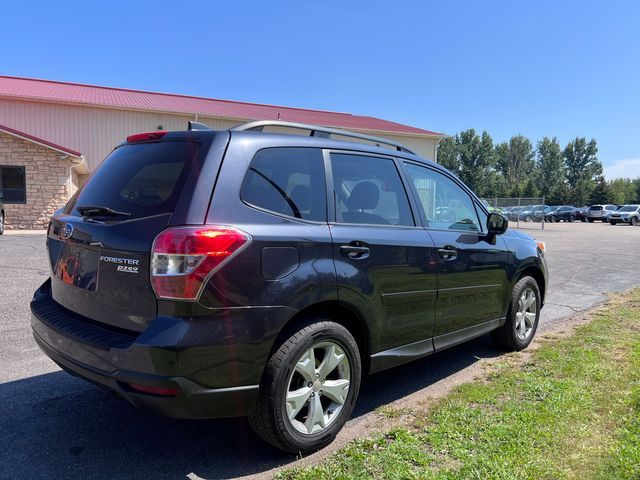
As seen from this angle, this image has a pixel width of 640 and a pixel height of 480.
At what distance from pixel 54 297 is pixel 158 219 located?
3.96 ft

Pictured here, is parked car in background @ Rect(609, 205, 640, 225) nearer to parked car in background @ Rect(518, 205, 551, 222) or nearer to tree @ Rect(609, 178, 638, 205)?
parked car in background @ Rect(518, 205, 551, 222)

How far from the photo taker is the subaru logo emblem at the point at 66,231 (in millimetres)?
2902

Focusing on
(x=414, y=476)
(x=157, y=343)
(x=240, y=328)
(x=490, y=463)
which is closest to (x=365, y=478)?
(x=414, y=476)

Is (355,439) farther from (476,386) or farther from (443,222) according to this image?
(443,222)

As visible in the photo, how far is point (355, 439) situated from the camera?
3004 mm

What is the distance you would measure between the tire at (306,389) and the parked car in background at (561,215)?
167 feet

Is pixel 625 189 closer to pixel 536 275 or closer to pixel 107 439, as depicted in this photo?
pixel 536 275

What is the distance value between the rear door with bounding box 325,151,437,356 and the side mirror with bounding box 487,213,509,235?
3.44 ft

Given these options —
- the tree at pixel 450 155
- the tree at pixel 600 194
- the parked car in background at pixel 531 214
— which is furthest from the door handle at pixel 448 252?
the tree at pixel 450 155

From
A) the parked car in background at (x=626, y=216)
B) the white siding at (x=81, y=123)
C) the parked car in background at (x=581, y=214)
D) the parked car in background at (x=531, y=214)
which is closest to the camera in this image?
the white siding at (x=81, y=123)

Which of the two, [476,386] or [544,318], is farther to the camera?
[544,318]

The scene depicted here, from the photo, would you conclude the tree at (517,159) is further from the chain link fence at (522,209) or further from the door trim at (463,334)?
the door trim at (463,334)

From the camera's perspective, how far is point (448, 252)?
3744 millimetres

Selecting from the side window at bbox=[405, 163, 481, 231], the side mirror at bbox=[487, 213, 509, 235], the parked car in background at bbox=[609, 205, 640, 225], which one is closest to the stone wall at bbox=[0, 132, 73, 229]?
the side window at bbox=[405, 163, 481, 231]
